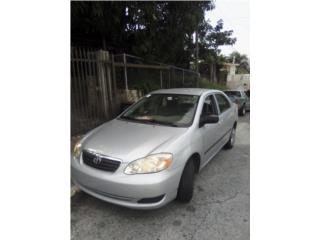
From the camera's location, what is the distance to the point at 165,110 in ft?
11.2

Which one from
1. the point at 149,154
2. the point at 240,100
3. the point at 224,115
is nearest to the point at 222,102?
the point at 224,115

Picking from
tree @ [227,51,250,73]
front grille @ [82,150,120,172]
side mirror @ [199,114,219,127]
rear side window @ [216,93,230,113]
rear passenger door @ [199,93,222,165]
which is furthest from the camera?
tree @ [227,51,250,73]

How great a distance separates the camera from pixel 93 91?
Answer: 5.50 m

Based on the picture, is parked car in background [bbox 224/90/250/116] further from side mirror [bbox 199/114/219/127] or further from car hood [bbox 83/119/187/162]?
car hood [bbox 83/119/187/162]

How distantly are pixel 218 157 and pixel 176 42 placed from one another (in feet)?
19.3

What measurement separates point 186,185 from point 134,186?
2.35 ft

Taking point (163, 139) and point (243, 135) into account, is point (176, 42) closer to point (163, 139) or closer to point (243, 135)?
point (243, 135)

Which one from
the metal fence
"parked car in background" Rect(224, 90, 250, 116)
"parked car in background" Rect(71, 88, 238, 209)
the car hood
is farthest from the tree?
the car hood

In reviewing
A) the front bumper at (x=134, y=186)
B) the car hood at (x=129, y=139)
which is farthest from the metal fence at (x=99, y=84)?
the front bumper at (x=134, y=186)

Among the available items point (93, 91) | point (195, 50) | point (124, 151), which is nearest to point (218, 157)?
point (124, 151)

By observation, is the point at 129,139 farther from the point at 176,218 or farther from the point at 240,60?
the point at 240,60

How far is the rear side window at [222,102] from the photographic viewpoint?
13.5ft

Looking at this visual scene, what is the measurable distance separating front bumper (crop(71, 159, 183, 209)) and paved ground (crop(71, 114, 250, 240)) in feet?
0.84

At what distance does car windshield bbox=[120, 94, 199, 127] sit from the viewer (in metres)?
3.10
